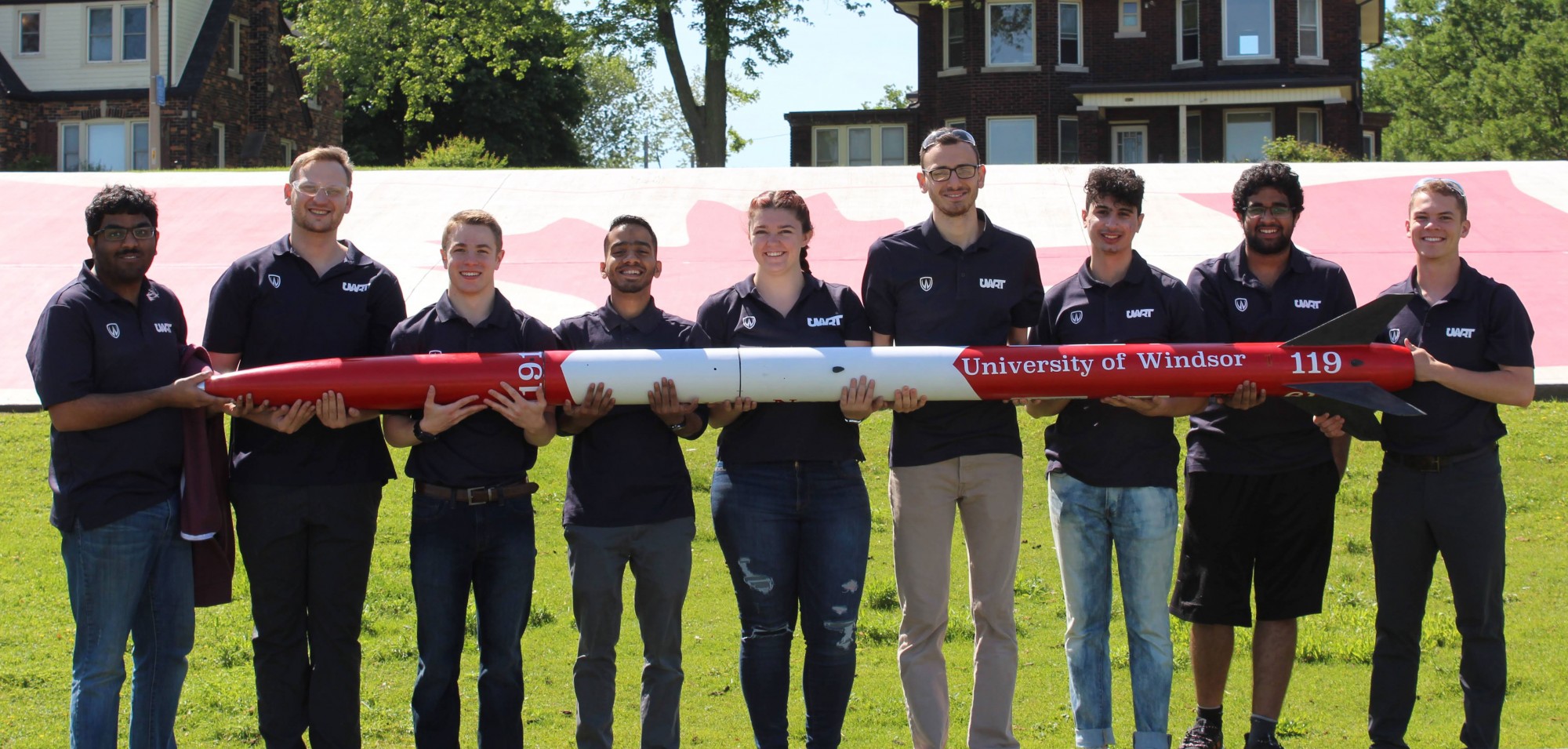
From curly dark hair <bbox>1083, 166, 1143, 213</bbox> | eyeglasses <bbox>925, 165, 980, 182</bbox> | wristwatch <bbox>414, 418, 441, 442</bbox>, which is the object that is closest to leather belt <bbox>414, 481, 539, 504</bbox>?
wristwatch <bbox>414, 418, 441, 442</bbox>

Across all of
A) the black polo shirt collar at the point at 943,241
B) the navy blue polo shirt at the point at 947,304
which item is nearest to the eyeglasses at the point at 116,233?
the navy blue polo shirt at the point at 947,304

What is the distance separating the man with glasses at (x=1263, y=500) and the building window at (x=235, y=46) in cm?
3368

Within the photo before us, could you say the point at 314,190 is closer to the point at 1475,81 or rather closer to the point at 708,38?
the point at 708,38

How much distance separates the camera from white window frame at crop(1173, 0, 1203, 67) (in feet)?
101

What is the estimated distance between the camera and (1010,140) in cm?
3206

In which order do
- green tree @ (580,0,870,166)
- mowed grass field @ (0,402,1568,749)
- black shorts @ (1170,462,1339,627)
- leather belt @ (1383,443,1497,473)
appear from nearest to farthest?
leather belt @ (1383,443,1497,473)
black shorts @ (1170,462,1339,627)
mowed grass field @ (0,402,1568,749)
green tree @ (580,0,870,166)

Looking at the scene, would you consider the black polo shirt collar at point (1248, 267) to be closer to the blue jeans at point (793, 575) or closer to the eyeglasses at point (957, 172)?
the eyeglasses at point (957, 172)

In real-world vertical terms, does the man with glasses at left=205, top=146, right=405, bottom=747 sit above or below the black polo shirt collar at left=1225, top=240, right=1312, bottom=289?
below

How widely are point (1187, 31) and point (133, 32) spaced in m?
26.9

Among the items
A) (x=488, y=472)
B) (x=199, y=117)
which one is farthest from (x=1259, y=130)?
(x=488, y=472)

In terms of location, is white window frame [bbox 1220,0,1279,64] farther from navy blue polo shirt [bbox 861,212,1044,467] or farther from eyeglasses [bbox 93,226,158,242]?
eyeglasses [bbox 93,226,158,242]

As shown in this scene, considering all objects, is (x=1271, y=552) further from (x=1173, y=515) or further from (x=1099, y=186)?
(x=1099, y=186)

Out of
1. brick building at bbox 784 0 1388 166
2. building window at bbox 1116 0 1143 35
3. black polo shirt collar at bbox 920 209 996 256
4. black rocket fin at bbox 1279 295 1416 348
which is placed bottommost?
black rocket fin at bbox 1279 295 1416 348

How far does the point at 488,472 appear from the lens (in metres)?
5.22
